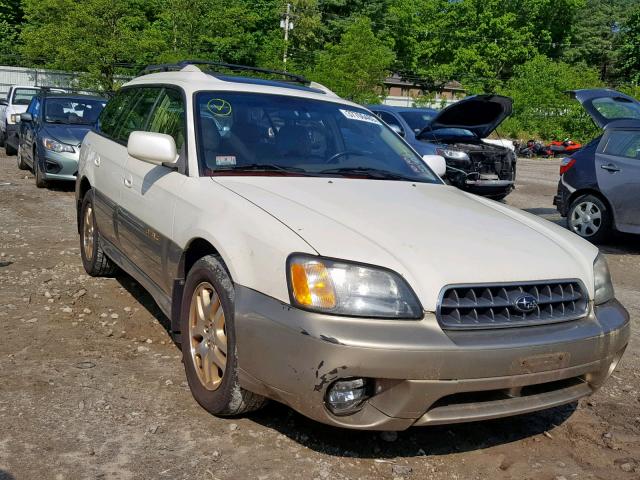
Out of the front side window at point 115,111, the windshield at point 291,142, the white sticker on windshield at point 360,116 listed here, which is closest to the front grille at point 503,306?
the windshield at point 291,142

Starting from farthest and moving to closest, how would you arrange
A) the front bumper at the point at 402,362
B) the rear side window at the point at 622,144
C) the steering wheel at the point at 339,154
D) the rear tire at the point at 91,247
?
the rear side window at the point at 622,144 < the rear tire at the point at 91,247 < the steering wheel at the point at 339,154 < the front bumper at the point at 402,362

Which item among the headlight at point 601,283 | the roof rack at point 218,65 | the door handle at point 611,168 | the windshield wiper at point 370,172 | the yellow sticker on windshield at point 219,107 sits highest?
the roof rack at point 218,65

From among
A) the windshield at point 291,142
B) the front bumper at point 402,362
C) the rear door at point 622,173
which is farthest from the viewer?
the rear door at point 622,173

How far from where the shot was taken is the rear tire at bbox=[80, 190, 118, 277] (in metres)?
5.65

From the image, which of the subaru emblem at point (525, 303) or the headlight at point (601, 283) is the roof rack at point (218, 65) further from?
the subaru emblem at point (525, 303)

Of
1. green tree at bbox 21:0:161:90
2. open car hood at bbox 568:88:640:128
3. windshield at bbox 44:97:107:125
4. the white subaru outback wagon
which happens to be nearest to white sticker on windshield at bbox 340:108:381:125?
the white subaru outback wagon

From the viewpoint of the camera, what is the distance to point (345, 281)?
276 cm

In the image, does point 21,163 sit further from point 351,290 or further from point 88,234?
point 351,290

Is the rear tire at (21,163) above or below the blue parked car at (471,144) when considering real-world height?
below

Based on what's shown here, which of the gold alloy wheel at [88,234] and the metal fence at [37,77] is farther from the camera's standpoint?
the metal fence at [37,77]

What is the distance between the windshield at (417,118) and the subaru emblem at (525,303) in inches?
405

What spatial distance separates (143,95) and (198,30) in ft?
74.7

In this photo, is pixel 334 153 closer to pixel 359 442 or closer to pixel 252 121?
pixel 252 121

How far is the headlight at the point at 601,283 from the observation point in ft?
10.8
